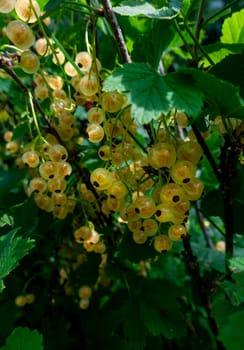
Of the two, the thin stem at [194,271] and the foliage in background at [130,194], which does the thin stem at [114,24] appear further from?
the thin stem at [194,271]

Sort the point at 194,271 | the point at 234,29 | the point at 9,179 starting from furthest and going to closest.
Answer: the point at 9,179
the point at 194,271
the point at 234,29

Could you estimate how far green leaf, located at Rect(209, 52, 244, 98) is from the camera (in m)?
0.78

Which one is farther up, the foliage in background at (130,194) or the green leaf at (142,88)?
the green leaf at (142,88)

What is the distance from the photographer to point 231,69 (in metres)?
0.79

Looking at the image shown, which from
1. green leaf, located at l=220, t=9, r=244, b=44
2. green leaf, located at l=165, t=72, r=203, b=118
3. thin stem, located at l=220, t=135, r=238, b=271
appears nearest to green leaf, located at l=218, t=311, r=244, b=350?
thin stem, located at l=220, t=135, r=238, b=271

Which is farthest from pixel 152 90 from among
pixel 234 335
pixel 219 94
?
pixel 234 335

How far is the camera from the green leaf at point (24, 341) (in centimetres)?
78

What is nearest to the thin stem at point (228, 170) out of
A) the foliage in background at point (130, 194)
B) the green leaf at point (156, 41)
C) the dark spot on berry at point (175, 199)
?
the foliage in background at point (130, 194)

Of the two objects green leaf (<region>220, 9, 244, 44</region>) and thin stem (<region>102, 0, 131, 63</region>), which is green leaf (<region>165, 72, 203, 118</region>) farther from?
green leaf (<region>220, 9, 244, 44</region>)

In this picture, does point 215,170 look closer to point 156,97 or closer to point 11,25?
point 156,97

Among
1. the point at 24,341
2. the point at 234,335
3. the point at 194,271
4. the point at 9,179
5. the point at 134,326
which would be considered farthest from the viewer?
the point at 9,179

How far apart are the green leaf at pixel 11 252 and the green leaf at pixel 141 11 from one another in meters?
0.48

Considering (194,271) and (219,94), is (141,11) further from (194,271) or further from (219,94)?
(194,271)

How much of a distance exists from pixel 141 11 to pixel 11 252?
0.53 meters
